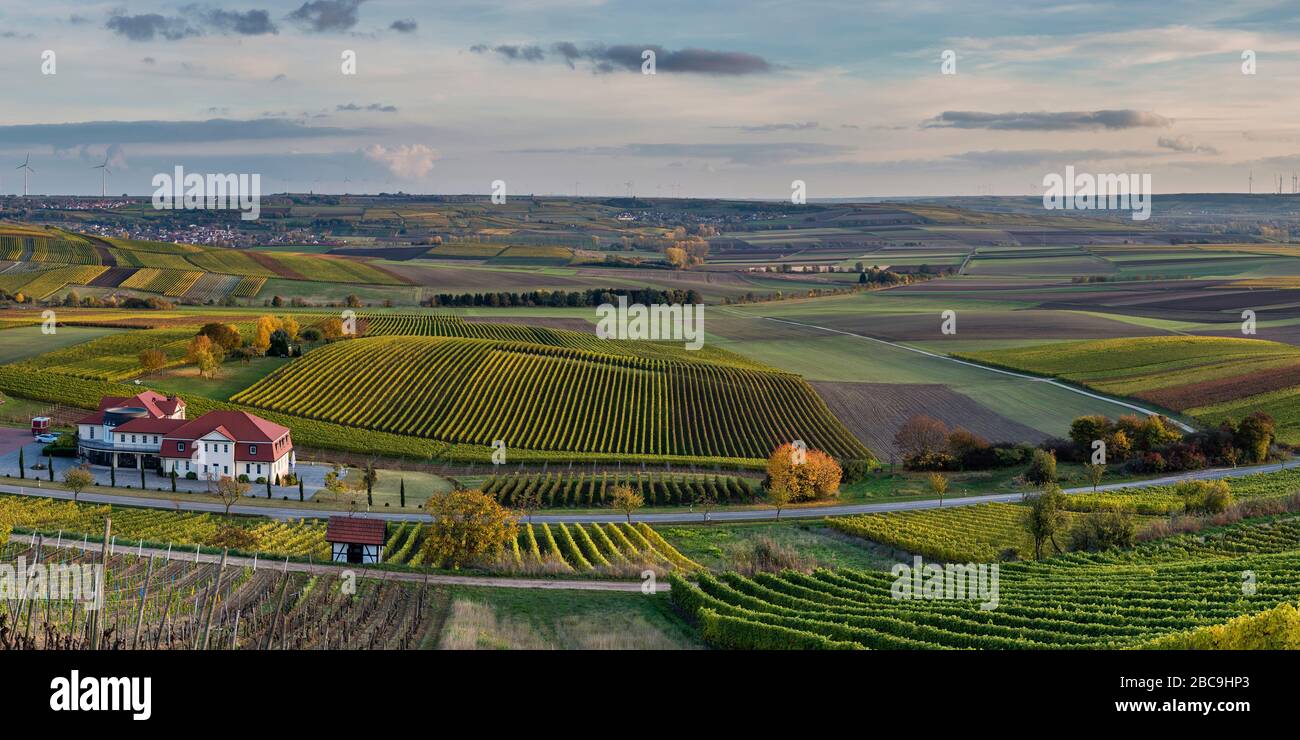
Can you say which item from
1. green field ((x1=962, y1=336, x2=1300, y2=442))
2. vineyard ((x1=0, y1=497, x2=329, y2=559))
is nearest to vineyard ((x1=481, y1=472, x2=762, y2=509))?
vineyard ((x1=0, y1=497, x2=329, y2=559))

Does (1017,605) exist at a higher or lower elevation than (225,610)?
higher

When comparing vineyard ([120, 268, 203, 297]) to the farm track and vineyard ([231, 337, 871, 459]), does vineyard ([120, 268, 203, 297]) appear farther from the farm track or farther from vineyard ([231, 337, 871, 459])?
the farm track

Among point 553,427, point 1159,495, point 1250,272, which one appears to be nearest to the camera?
point 1159,495

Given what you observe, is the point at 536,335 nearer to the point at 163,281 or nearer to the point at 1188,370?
the point at 1188,370

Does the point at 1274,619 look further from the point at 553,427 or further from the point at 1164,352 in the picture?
the point at 1164,352

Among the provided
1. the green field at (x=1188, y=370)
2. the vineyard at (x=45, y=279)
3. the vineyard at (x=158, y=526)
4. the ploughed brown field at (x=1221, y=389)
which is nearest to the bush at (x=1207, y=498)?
the green field at (x=1188, y=370)

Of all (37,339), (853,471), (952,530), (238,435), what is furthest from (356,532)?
(37,339)
